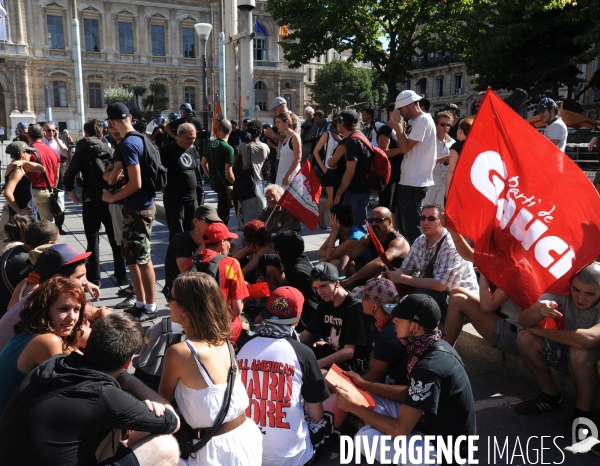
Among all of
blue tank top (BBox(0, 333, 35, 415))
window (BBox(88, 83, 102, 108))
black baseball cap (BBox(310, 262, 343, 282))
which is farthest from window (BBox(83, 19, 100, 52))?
blue tank top (BBox(0, 333, 35, 415))

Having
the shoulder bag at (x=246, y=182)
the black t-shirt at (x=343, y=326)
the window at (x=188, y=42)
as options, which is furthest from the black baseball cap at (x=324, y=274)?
the window at (x=188, y=42)

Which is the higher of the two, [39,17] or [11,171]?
[39,17]

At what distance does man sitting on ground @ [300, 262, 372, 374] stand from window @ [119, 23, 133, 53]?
60.0m

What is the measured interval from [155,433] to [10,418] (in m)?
0.65

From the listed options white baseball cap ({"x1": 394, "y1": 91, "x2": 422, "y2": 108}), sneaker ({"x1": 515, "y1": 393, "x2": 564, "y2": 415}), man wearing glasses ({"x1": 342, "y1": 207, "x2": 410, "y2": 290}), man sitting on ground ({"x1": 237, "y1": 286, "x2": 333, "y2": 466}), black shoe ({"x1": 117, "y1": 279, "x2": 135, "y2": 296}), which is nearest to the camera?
man sitting on ground ({"x1": 237, "y1": 286, "x2": 333, "y2": 466})

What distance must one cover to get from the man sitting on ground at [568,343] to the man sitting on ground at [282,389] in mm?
1548

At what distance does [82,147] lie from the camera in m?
6.36

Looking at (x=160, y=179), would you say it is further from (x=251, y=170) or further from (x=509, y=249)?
(x=509, y=249)

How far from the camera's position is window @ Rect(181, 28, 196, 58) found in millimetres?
60900

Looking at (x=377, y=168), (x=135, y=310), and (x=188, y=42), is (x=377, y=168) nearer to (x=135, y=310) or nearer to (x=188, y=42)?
(x=135, y=310)

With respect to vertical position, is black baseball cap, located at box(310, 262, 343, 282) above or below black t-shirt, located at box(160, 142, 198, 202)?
below

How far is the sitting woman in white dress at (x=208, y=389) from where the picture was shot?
2783 mm

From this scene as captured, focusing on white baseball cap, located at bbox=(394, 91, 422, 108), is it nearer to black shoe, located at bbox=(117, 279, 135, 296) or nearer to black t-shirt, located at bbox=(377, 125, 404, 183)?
black t-shirt, located at bbox=(377, 125, 404, 183)

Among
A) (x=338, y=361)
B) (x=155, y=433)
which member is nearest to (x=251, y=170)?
(x=338, y=361)
